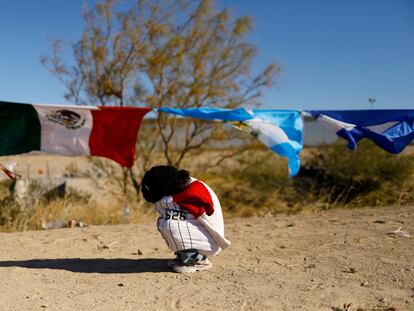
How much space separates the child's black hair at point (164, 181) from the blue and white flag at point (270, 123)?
111 inches

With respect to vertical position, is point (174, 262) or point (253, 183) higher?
point (174, 262)

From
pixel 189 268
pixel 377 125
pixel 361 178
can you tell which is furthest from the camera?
pixel 361 178

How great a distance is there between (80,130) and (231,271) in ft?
12.5

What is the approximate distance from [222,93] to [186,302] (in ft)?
29.3

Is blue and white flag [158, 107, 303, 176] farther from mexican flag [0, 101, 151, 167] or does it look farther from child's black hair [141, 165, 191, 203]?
child's black hair [141, 165, 191, 203]

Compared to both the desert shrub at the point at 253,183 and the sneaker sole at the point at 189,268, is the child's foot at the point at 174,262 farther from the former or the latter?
the desert shrub at the point at 253,183

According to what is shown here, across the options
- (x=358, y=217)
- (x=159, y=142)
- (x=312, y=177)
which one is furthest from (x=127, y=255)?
(x=312, y=177)

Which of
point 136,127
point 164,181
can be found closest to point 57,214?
point 136,127

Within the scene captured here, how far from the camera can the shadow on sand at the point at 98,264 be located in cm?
539

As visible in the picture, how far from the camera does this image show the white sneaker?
511cm

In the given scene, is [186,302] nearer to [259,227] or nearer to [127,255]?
[127,255]

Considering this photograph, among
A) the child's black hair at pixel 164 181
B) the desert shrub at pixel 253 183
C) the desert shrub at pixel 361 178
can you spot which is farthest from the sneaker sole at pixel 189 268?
the desert shrub at pixel 253 183

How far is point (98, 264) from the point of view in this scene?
568 centimetres

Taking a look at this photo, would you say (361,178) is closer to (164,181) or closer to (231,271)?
(231,271)
